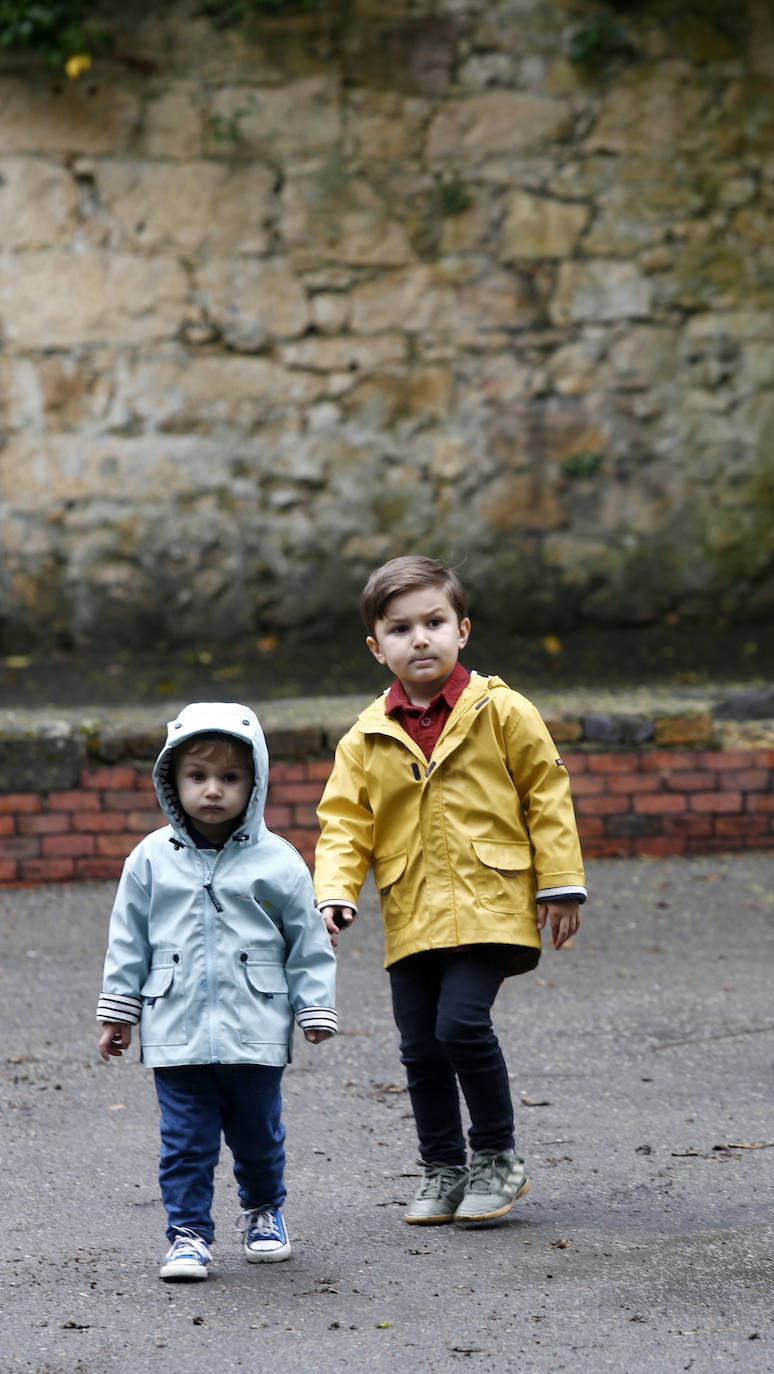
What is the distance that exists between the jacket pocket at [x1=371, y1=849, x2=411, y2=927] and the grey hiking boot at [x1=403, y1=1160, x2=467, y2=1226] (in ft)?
1.72

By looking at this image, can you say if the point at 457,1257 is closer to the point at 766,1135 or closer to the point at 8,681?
the point at 766,1135

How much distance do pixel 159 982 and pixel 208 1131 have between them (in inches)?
11.6

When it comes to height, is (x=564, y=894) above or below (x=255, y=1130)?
above

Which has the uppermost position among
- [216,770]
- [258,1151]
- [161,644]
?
[161,644]

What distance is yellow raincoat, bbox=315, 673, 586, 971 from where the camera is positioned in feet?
10.4

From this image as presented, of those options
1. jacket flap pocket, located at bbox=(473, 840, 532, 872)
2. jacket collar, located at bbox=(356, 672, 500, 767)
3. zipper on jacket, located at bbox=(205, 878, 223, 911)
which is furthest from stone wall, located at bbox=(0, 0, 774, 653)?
zipper on jacket, located at bbox=(205, 878, 223, 911)

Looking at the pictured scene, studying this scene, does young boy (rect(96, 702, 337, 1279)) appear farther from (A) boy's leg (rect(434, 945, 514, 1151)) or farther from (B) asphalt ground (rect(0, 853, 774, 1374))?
(A) boy's leg (rect(434, 945, 514, 1151))

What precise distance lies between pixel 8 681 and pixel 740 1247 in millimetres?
5161

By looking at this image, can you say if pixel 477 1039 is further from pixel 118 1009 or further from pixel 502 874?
pixel 118 1009

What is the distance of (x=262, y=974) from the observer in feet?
9.71

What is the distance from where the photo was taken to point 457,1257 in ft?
9.80

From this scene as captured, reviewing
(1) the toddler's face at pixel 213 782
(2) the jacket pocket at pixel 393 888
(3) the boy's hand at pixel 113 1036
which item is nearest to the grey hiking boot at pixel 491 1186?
(2) the jacket pocket at pixel 393 888

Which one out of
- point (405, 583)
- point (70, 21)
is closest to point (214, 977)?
point (405, 583)

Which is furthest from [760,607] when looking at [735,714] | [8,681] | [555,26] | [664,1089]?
[664,1089]
